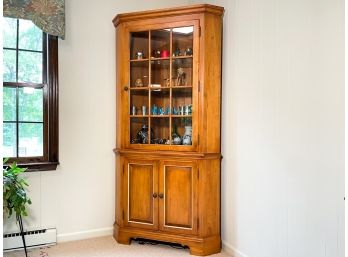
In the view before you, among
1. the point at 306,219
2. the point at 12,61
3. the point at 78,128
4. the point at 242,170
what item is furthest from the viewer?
the point at 78,128

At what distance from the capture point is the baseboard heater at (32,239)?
282 cm

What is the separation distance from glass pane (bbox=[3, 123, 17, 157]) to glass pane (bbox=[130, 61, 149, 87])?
3.85 feet

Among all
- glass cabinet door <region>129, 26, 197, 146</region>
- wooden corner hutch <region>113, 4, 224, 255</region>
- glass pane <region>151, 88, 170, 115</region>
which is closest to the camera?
wooden corner hutch <region>113, 4, 224, 255</region>

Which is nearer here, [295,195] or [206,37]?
[295,195]

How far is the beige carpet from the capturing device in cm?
279

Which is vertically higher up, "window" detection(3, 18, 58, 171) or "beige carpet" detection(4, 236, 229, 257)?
"window" detection(3, 18, 58, 171)

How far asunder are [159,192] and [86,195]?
810mm

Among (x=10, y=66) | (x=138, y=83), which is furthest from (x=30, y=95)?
(x=138, y=83)

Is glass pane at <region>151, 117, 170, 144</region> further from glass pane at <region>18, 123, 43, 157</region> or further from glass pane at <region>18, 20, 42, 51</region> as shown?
glass pane at <region>18, 20, 42, 51</region>

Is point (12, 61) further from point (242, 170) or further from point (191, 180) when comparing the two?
point (242, 170)

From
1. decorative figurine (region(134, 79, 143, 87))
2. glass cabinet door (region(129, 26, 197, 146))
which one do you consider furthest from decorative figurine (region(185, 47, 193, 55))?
decorative figurine (region(134, 79, 143, 87))

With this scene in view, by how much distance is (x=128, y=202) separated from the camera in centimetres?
305

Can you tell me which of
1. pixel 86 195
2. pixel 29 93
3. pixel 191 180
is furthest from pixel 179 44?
pixel 86 195

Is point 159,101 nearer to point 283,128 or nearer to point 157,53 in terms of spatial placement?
point 157,53
